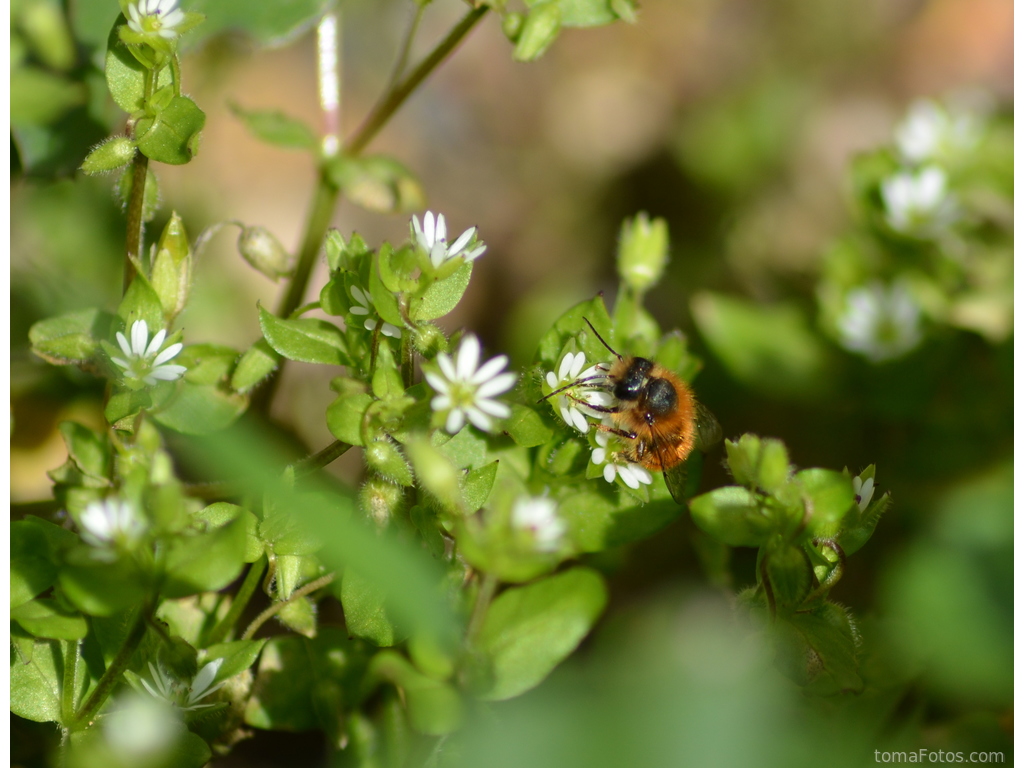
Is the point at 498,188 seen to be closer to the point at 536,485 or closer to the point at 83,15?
the point at 83,15

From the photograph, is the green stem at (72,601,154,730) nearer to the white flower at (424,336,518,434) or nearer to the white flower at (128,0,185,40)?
the white flower at (424,336,518,434)

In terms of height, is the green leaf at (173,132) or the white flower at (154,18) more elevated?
the white flower at (154,18)

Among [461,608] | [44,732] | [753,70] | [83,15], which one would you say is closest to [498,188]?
[753,70]

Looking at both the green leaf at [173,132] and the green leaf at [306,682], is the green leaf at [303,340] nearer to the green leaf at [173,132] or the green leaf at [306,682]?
the green leaf at [173,132]

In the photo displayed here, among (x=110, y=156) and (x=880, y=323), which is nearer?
(x=110, y=156)

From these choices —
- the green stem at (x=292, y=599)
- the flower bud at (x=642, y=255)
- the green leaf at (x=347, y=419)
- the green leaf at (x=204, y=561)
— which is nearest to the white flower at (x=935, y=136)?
the flower bud at (x=642, y=255)

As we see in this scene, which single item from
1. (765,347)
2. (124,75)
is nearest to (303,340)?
(124,75)

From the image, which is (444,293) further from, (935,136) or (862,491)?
(935,136)

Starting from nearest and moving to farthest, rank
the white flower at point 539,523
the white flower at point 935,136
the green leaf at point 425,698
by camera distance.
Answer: the white flower at point 539,523, the green leaf at point 425,698, the white flower at point 935,136
